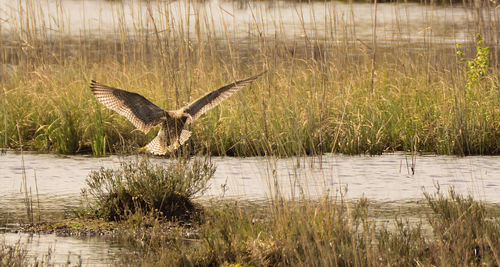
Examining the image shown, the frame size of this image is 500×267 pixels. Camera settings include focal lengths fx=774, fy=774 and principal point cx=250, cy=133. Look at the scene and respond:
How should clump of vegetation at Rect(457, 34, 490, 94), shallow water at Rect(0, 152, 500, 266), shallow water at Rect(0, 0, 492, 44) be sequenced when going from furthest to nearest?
clump of vegetation at Rect(457, 34, 490, 94) → shallow water at Rect(0, 0, 492, 44) → shallow water at Rect(0, 152, 500, 266)

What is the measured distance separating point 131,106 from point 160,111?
0.27 meters

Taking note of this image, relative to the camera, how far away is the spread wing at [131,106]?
6879 mm

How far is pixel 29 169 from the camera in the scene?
27.5ft

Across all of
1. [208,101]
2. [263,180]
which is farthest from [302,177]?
[208,101]

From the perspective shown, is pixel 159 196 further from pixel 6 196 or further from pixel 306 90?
pixel 306 90

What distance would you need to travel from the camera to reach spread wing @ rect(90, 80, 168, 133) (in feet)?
22.6

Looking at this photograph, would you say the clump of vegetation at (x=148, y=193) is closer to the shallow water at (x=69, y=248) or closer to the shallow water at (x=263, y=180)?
the shallow water at (x=263, y=180)

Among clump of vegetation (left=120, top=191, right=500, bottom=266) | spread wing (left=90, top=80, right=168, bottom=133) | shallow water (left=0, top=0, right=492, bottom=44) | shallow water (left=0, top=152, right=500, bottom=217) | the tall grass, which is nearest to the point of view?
clump of vegetation (left=120, top=191, right=500, bottom=266)

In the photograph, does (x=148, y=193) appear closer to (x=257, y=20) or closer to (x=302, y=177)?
(x=302, y=177)

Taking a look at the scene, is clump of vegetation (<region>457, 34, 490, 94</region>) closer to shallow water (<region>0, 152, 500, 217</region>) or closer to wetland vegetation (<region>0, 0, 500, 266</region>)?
wetland vegetation (<region>0, 0, 500, 266</region>)

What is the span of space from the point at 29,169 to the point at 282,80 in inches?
151

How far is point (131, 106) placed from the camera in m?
6.98

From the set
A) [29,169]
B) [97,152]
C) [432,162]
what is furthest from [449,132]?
[29,169]

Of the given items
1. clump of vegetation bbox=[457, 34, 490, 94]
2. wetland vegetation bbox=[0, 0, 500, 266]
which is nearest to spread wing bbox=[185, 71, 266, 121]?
wetland vegetation bbox=[0, 0, 500, 266]
